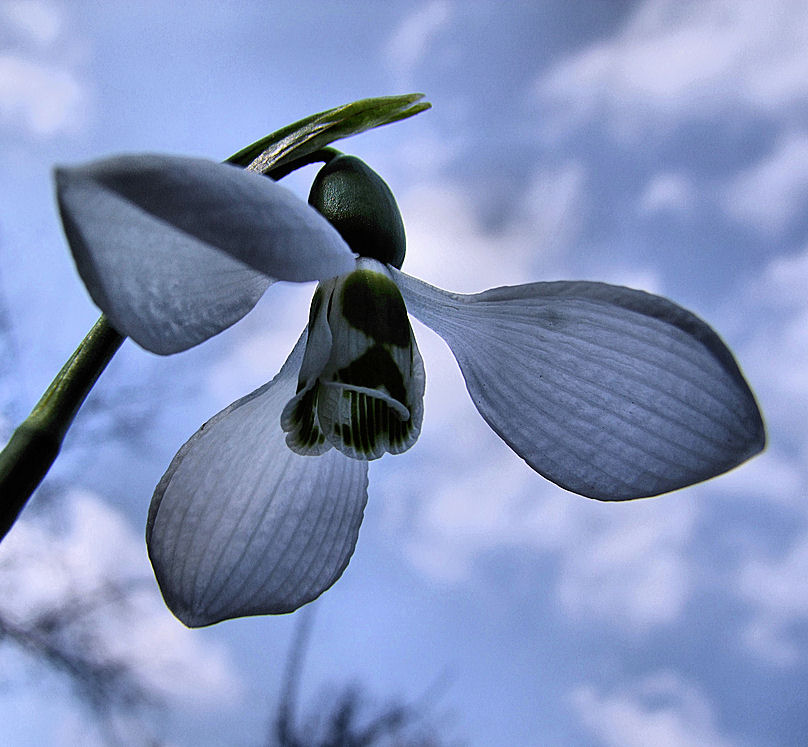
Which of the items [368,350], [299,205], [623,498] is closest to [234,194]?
[299,205]

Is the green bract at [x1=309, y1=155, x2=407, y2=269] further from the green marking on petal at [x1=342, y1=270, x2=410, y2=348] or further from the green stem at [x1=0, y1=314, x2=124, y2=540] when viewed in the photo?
the green stem at [x1=0, y1=314, x2=124, y2=540]

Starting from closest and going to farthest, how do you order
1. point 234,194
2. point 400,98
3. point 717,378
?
point 234,194 → point 717,378 → point 400,98

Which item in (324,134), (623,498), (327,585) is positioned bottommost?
(327,585)

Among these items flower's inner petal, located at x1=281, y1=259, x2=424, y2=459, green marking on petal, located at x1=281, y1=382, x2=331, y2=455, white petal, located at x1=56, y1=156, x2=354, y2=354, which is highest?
flower's inner petal, located at x1=281, y1=259, x2=424, y2=459

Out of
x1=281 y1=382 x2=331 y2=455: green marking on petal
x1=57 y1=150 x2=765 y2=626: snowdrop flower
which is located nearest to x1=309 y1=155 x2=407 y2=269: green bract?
x1=57 y1=150 x2=765 y2=626: snowdrop flower

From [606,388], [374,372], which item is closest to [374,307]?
[374,372]

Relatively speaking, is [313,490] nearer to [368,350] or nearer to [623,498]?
[368,350]

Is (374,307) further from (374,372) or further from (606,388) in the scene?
(606,388)

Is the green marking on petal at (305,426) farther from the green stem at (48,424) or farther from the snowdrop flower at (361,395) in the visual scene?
the green stem at (48,424)
